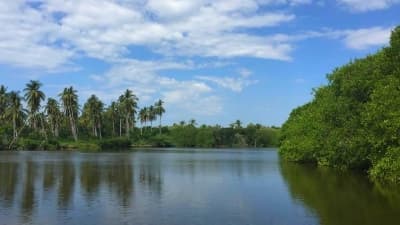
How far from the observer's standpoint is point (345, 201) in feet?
97.6

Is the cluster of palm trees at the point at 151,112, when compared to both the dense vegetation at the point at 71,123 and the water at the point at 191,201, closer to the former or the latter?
the dense vegetation at the point at 71,123

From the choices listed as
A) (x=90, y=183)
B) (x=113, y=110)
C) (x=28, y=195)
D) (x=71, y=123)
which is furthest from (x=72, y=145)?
(x=28, y=195)

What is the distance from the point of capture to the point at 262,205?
28266 millimetres

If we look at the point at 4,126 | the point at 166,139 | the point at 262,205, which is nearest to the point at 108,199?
the point at 262,205

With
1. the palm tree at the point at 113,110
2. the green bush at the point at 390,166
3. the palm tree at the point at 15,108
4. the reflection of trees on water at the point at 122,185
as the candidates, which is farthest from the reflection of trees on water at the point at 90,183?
the palm tree at the point at 113,110

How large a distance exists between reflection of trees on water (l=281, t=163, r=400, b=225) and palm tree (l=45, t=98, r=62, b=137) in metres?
109

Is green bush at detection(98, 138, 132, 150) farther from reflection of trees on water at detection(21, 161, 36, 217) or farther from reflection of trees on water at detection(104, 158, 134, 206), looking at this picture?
reflection of trees on water at detection(21, 161, 36, 217)

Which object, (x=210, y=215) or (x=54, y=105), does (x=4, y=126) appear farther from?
(x=210, y=215)

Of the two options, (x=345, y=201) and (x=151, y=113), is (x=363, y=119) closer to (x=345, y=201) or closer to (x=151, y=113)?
(x=345, y=201)

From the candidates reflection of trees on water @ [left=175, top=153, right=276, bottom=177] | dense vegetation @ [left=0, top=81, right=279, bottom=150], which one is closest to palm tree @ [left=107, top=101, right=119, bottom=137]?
dense vegetation @ [left=0, top=81, right=279, bottom=150]

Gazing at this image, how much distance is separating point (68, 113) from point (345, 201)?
11980 centimetres

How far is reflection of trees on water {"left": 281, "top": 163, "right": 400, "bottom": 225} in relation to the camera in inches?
928

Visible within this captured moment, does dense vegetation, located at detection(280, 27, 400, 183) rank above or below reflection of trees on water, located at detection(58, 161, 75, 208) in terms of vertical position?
above

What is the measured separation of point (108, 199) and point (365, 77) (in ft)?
96.3
